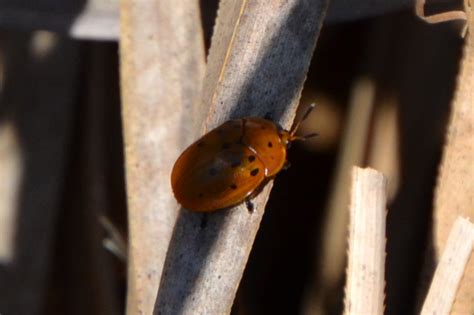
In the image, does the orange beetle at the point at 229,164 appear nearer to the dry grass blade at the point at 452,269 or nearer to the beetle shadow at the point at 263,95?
the beetle shadow at the point at 263,95

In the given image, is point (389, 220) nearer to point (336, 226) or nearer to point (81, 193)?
point (336, 226)

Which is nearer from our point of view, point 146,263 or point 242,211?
point 242,211

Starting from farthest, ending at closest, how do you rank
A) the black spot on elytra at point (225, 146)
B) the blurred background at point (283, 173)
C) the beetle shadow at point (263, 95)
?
the blurred background at point (283, 173)
the black spot on elytra at point (225, 146)
the beetle shadow at point (263, 95)

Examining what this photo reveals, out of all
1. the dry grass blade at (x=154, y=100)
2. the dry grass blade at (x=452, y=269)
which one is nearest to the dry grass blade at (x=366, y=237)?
the dry grass blade at (x=452, y=269)

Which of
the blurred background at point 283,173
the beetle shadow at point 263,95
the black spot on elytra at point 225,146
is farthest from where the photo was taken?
the blurred background at point 283,173

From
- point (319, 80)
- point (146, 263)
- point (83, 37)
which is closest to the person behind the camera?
point (146, 263)

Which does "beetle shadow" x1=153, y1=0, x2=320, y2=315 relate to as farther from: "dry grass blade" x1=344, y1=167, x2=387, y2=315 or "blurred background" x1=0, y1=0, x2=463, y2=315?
"blurred background" x1=0, y1=0, x2=463, y2=315

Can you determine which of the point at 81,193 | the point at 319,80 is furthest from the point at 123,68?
the point at 319,80

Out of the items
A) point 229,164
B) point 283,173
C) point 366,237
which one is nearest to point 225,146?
point 229,164
